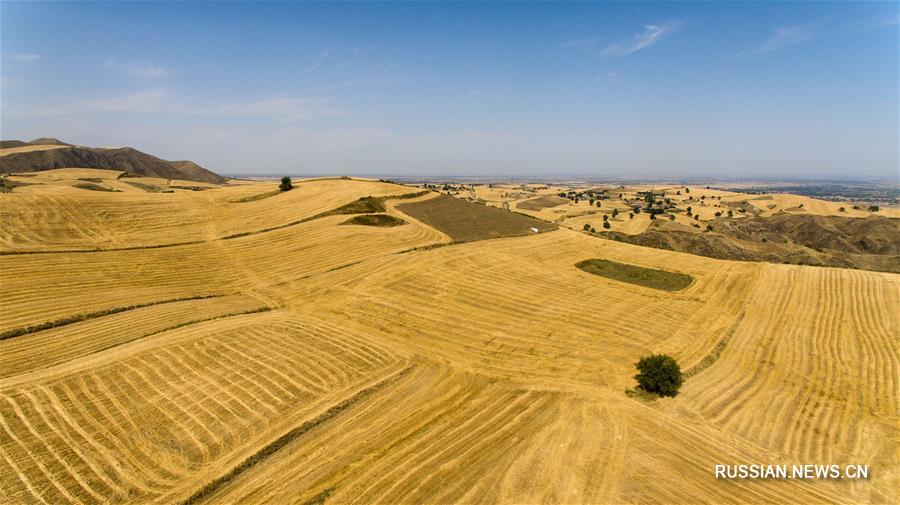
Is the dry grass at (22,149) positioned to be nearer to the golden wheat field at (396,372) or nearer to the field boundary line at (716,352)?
the golden wheat field at (396,372)

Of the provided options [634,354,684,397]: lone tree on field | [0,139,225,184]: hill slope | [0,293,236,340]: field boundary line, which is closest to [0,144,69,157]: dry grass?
[0,139,225,184]: hill slope

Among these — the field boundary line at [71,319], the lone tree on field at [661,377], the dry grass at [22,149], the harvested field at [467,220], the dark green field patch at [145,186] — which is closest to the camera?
the lone tree on field at [661,377]

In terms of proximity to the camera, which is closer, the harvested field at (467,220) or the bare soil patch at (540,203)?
the harvested field at (467,220)

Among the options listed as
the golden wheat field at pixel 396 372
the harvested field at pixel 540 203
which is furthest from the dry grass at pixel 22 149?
the harvested field at pixel 540 203

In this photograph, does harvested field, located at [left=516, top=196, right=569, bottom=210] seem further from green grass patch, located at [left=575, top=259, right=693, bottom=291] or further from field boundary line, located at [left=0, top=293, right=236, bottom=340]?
field boundary line, located at [left=0, top=293, right=236, bottom=340]

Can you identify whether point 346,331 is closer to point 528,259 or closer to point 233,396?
point 233,396

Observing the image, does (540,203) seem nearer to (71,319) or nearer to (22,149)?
(71,319)
